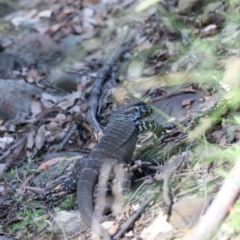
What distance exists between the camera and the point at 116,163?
562cm

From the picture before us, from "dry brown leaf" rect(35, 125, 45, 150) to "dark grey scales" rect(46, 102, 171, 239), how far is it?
1.47 metres

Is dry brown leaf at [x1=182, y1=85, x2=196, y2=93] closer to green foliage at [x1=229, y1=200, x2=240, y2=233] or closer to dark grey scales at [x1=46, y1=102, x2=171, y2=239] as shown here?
dark grey scales at [x1=46, y1=102, x2=171, y2=239]

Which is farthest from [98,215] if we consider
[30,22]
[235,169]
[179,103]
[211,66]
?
[30,22]

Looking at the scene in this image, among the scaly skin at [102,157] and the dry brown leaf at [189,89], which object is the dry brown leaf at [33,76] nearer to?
the dry brown leaf at [189,89]

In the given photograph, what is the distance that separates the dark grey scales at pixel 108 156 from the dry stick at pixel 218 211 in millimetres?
1086

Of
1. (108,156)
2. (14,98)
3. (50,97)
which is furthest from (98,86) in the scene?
(108,156)

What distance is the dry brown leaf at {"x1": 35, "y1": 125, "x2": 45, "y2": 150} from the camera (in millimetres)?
7957

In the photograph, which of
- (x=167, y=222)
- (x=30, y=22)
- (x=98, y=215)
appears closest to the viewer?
(x=167, y=222)

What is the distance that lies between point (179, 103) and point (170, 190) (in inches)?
101

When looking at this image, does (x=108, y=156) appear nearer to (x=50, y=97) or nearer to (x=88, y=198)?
(x=88, y=198)

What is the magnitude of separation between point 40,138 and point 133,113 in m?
1.74

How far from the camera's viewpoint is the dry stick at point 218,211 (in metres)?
3.70

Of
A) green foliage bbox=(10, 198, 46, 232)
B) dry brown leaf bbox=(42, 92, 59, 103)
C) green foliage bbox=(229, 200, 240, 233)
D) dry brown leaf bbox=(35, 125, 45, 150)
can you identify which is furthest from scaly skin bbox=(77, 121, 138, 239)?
dry brown leaf bbox=(42, 92, 59, 103)

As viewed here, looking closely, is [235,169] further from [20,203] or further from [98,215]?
[20,203]
